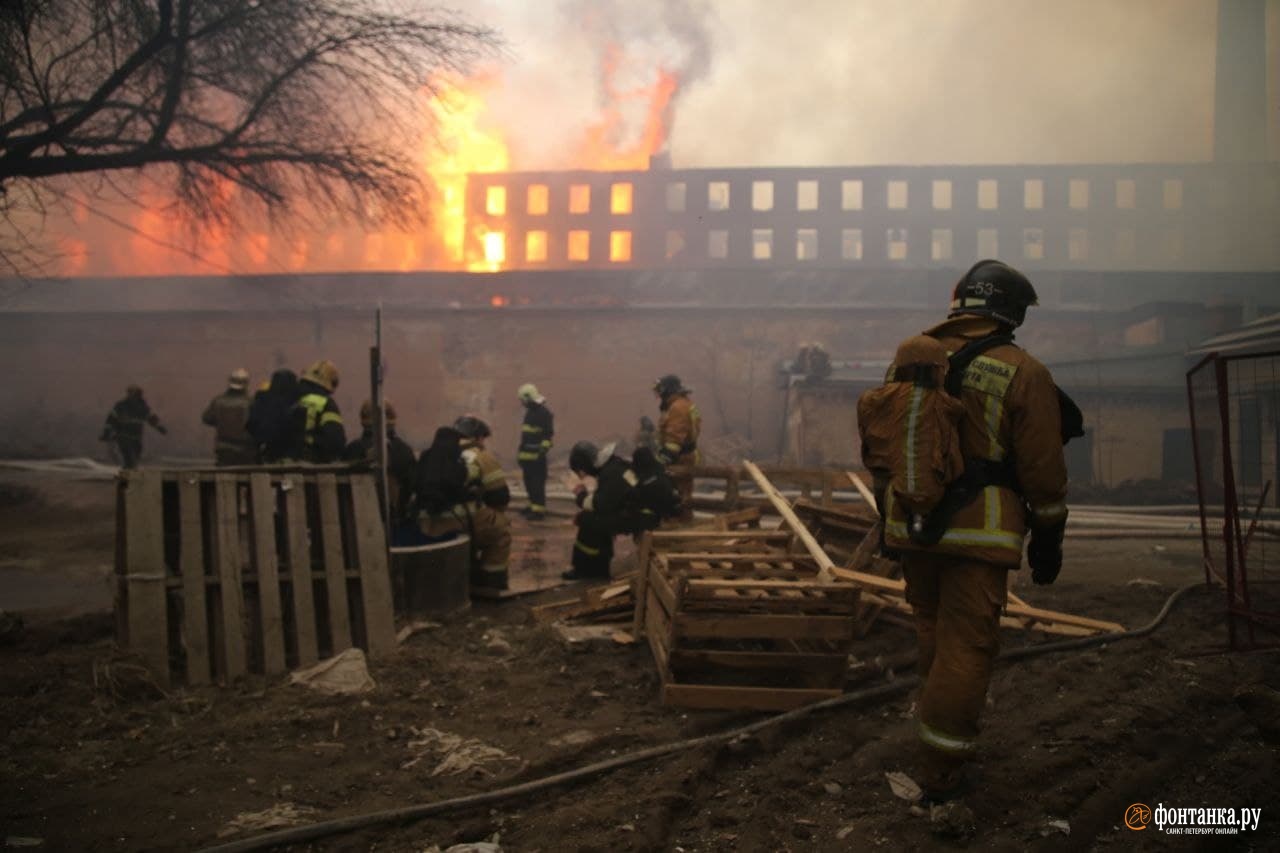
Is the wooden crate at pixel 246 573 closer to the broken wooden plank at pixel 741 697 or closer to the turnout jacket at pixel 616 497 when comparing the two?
the broken wooden plank at pixel 741 697

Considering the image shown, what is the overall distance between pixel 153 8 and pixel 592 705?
9012 mm

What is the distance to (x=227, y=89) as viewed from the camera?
10047 mm

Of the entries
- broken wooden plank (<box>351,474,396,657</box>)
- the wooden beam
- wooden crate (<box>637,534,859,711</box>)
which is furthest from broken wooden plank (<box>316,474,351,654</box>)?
the wooden beam

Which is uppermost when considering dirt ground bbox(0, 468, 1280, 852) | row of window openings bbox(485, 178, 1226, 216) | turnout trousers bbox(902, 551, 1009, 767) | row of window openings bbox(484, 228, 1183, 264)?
row of window openings bbox(485, 178, 1226, 216)

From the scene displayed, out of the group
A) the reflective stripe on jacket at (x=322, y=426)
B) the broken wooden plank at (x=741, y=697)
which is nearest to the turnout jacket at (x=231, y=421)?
the reflective stripe on jacket at (x=322, y=426)

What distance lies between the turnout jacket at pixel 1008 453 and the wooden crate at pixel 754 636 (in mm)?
1195

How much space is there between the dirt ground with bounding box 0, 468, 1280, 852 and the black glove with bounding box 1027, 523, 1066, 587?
0.78 meters

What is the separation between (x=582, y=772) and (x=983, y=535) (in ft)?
5.88

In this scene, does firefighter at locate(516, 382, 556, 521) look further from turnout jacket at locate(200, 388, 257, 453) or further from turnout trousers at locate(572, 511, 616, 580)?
turnout trousers at locate(572, 511, 616, 580)

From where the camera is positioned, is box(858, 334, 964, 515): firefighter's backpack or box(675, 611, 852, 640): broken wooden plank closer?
box(858, 334, 964, 515): firefighter's backpack

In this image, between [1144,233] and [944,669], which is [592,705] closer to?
[944,669]

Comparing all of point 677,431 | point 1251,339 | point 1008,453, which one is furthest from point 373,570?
point 1251,339

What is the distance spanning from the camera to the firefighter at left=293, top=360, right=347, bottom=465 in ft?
23.3

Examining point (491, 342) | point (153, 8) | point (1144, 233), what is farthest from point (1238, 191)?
point (153, 8)
